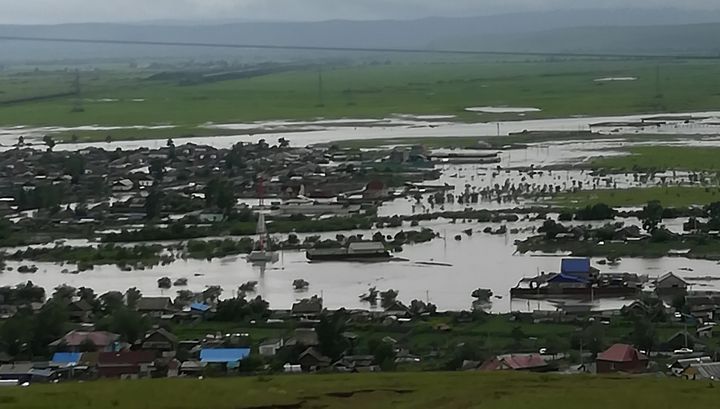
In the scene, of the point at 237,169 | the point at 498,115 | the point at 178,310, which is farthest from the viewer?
the point at 498,115

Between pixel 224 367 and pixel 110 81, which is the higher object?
pixel 110 81

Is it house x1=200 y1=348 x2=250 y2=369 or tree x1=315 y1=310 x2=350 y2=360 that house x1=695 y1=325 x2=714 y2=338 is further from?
house x1=200 y1=348 x2=250 y2=369

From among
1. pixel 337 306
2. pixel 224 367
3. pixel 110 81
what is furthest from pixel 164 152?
pixel 110 81

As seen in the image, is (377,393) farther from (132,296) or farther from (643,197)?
(643,197)

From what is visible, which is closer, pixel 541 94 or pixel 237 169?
pixel 237 169

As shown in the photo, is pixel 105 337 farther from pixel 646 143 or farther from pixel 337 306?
pixel 646 143

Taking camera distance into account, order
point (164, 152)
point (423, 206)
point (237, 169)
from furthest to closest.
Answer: point (164, 152)
point (237, 169)
point (423, 206)

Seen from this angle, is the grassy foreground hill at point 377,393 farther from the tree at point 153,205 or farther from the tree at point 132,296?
the tree at point 153,205
